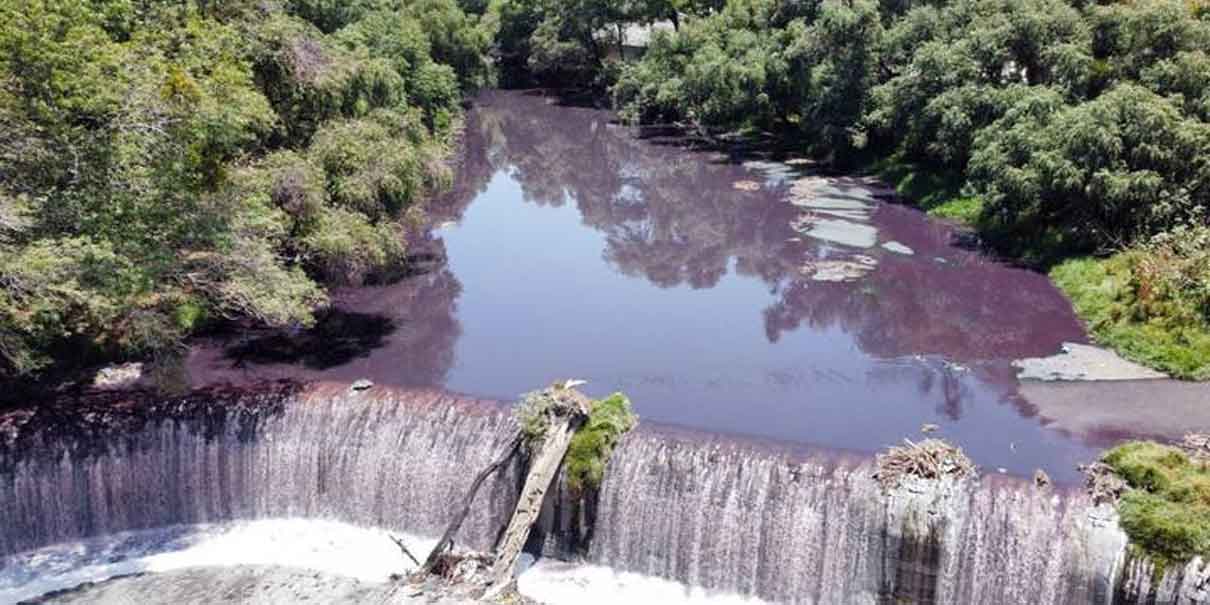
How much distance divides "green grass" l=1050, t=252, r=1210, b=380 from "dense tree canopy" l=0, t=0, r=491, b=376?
53.2 feet

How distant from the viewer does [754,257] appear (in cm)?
2934

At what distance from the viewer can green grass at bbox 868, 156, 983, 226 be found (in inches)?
1248

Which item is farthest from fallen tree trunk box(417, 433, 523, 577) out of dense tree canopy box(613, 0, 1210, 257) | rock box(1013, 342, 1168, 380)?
dense tree canopy box(613, 0, 1210, 257)

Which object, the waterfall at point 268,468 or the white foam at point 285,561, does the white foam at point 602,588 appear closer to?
the white foam at point 285,561

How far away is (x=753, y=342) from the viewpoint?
2322 cm

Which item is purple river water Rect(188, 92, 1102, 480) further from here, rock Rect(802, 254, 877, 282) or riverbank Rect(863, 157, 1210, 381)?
riverbank Rect(863, 157, 1210, 381)

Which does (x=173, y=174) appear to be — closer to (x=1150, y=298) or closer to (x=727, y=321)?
(x=727, y=321)

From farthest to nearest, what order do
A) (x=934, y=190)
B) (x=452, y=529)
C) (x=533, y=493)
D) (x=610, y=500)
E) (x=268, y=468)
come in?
(x=934, y=190), (x=268, y=468), (x=610, y=500), (x=533, y=493), (x=452, y=529)

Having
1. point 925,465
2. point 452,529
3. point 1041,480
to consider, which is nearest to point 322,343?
point 452,529

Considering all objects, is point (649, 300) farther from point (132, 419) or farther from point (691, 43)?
point (691, 43)

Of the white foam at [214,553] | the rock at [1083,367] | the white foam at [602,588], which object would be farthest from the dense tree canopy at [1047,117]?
the white foam at [214,553]

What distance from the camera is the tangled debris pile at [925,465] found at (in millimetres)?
15617

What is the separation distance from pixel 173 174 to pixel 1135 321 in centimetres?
1990

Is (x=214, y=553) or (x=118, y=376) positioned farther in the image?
(x=118, y=376)
